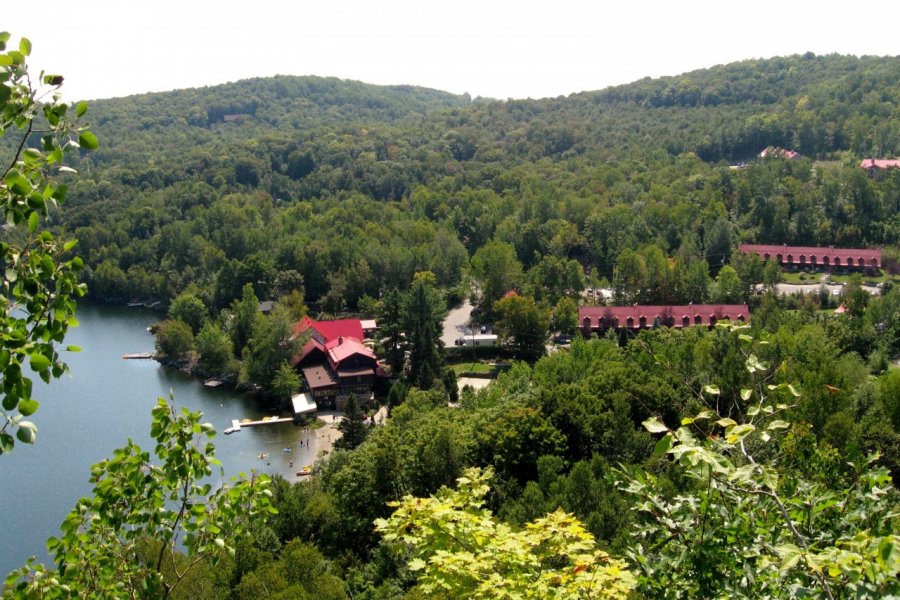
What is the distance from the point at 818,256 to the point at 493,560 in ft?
163

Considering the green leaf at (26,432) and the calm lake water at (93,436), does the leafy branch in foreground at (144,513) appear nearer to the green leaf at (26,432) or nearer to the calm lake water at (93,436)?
the green leaf at (26,432)

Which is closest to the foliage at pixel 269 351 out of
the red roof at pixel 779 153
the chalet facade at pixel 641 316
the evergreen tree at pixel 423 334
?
the evergreen tree at pixel 423 334

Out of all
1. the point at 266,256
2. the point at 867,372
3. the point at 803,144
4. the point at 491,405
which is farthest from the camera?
the point at 803,144

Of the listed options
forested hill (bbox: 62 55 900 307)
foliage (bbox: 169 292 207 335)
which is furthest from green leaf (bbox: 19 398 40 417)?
forested hill (bbox: 62 55 900 307)

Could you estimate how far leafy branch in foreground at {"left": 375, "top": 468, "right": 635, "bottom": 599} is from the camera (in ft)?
16.1

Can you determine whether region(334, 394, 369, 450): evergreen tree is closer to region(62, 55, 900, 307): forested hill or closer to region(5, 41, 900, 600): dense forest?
region(5, 41, 900, 600): dense forest

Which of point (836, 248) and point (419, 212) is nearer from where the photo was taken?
point (836, 248)

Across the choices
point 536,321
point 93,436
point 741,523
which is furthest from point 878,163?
point 741,523

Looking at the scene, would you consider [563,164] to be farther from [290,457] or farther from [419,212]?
[290,457]

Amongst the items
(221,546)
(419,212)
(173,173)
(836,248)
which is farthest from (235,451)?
(173,173)

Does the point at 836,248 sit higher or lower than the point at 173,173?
lower

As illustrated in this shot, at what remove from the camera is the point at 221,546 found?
4.11m

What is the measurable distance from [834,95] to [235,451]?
7257 centimetres

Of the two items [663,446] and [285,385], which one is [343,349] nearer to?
[285,385]
